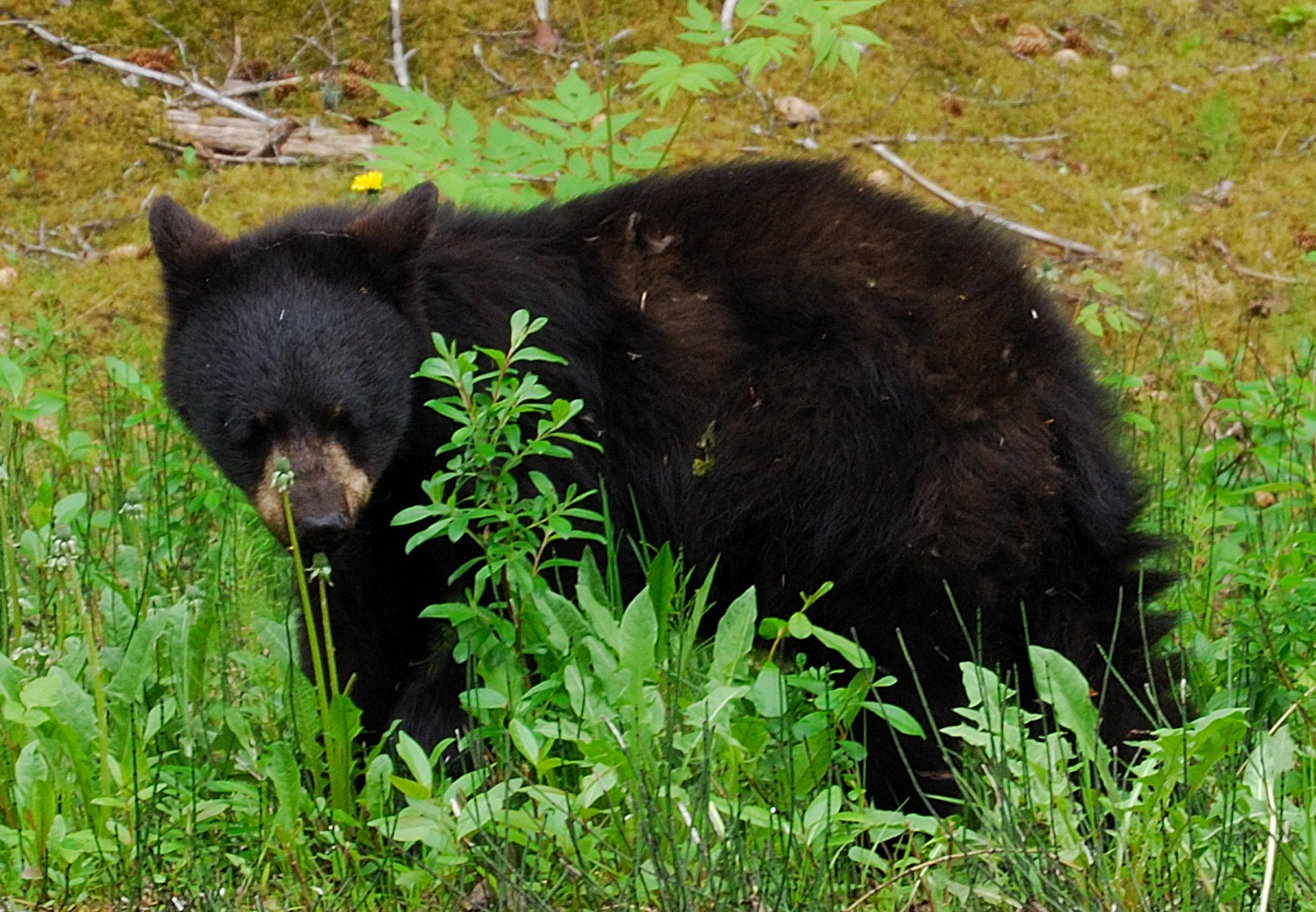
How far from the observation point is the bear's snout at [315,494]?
4.11m

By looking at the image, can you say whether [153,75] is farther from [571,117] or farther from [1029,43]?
[1029,43]

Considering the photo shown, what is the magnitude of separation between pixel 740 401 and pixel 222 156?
4.59 metres

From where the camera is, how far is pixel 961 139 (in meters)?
8.83

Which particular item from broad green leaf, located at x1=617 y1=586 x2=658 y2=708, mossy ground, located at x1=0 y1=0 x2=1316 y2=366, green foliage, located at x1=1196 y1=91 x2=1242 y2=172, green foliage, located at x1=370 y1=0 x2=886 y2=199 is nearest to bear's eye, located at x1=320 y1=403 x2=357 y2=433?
green foliage, located at x1=370 y1=0 x2=886 y2=199

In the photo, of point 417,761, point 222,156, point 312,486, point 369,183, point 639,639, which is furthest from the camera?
point 222,156

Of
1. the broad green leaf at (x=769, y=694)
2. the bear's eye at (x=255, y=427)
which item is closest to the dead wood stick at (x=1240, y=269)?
the broad green leaf at (x=769, y=694)

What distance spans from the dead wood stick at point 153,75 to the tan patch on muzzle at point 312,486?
188 inches

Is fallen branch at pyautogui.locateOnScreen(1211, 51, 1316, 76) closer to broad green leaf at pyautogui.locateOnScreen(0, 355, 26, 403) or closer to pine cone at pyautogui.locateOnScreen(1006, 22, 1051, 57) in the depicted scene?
pine cone at pyautogui.locateOnScreen(1006, 22, 1051, 57)

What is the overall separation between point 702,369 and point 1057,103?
493cm

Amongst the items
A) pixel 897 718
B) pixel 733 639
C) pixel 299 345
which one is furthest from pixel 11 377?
pixel 897 718

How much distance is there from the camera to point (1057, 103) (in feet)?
29.8

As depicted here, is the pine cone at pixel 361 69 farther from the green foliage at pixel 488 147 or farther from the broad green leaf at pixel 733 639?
the broad green leaf at pixel 733 639

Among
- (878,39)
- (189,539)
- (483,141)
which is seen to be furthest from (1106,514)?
(483,141)

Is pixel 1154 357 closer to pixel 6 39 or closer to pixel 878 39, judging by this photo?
pixel 878 39
